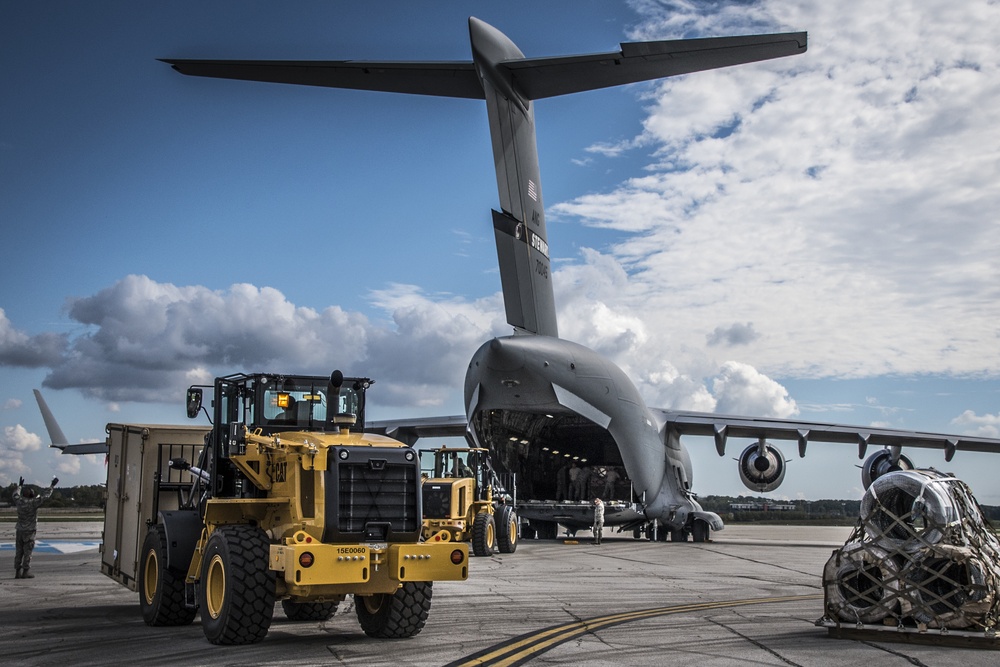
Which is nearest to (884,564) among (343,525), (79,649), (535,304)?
(343,525)

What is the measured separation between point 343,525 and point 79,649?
284cm

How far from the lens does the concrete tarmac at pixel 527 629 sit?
912cm

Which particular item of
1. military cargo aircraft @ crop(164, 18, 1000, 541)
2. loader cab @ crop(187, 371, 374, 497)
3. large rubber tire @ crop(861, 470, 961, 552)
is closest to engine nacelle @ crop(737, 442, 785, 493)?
military cargo aircraft @ crop(164, 18, 1000, 541)

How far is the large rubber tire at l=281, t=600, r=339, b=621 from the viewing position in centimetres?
1205

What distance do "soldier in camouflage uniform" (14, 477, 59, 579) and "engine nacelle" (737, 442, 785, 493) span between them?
875 inches

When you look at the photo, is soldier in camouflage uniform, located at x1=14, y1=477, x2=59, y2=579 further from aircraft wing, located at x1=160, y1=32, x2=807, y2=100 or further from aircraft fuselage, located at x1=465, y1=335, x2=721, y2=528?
aircraft fuselage, located at x1=465, y1=335, x2=721, y2=528

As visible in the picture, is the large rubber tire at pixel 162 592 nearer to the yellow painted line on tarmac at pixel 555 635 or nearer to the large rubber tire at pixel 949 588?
the yellow painted line on tarmac at pixel 555 635

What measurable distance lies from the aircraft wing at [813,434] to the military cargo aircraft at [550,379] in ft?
0.17


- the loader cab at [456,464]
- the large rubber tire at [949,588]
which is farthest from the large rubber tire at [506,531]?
the large rubber tire at [949,588]

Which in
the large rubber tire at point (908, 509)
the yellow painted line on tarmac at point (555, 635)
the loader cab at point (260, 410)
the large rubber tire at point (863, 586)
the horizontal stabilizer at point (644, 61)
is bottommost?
the yellow painted line on tarmac at point (555, 635)

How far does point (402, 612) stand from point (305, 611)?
2.23 m

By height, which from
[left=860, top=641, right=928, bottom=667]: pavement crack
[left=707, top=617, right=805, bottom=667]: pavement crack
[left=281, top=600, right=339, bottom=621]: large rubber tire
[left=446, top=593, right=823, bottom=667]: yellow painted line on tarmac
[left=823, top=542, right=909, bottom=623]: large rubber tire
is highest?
[left=823, top=542, right=909, bottom=623]: large rubber tire

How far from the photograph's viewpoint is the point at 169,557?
11.1 meters

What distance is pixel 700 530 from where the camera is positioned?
32094 millimetres
